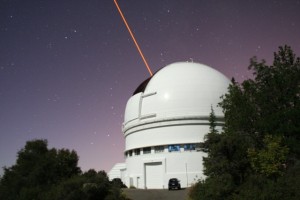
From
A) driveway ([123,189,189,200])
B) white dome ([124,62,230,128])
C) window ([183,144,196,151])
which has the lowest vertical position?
driveway ([123,189,189,200])

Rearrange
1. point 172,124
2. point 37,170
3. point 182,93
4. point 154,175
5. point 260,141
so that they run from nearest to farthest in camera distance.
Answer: point 37,170, point 260,141, point 172,124, point 154,175, point 182,93

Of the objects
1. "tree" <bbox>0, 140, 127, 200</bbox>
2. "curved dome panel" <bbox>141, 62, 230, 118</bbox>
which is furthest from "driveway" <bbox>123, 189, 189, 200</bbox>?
"curved dome panel" <bbox>141, 62, 230, 118</bbox>

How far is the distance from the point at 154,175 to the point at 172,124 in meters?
7.94

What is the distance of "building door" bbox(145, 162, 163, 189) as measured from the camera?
45344 mm

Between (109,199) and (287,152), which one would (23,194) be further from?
(287,152)

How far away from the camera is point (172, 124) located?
45.2 m

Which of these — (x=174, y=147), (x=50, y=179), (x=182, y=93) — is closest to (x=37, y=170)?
(x=50, y=179)

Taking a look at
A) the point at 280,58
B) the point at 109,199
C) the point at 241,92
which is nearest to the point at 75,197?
the point at 109,199

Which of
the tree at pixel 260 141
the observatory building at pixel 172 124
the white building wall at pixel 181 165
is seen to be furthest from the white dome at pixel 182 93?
the tree at pixel 260 141

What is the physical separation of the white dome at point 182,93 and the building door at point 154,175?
6.84 m

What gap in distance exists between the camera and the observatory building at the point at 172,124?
44188mm

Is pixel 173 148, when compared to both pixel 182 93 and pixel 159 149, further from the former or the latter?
pixel 182 93

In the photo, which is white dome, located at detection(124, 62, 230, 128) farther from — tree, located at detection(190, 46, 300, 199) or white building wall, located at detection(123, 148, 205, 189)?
tree, located at detection(190, 46, 300, 199)

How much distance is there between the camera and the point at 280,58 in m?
32.0
